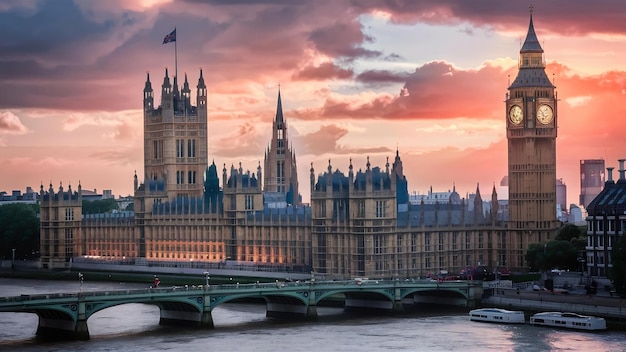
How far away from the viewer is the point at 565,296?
136 metres

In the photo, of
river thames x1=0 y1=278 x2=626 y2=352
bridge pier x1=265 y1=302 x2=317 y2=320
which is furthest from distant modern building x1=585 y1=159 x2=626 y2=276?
bridge pier x1=265 y1=302 x2=317 y2=320

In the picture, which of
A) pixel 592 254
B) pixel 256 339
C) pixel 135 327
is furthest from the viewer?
pixel 592 254

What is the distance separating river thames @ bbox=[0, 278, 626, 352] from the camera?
11725 cm

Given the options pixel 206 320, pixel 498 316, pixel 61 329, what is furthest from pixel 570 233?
pixel 61 329

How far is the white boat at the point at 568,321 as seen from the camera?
124000mm

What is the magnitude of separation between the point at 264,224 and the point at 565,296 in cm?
5305

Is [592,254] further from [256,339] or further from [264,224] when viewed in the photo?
[264,224]

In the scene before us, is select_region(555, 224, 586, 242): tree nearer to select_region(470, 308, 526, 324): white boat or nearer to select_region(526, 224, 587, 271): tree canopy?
select_region(526, 224, 587, 271): tree canopy

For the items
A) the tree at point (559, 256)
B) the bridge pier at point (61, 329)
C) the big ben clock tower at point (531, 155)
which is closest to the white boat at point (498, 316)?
the tree at point (559, 256)

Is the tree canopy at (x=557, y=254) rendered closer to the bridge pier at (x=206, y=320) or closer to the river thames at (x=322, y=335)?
the river thames at (x=322, y=335)

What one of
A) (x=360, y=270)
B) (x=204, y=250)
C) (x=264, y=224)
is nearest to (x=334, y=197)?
(x=360, y=270)

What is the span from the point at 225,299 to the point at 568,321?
2662cm

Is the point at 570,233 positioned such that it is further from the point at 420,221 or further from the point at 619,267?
the point at 619,267

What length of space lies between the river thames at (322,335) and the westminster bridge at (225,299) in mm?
1547
